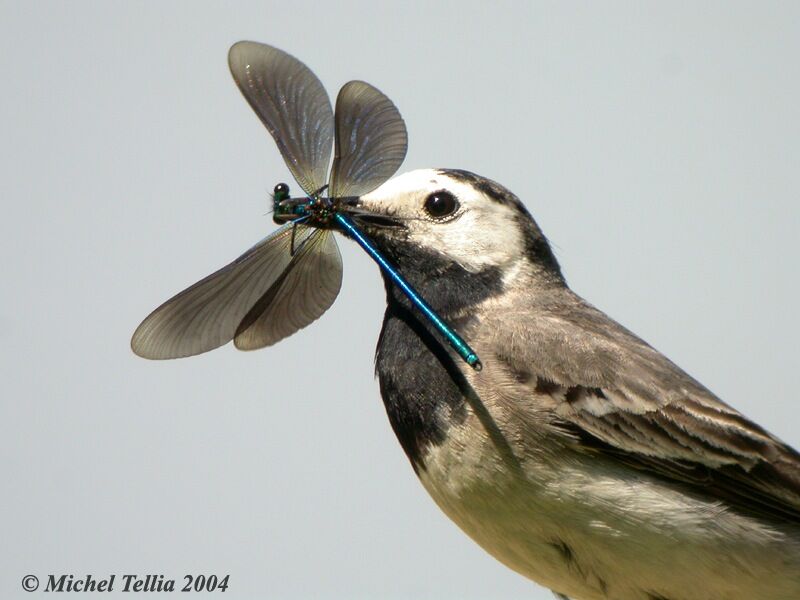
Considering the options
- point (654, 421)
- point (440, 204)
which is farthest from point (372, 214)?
point (654, 421)

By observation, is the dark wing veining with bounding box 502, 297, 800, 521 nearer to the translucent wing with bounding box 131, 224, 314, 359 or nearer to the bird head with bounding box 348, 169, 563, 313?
the bird head with bounding box 348, 169, 563, 313

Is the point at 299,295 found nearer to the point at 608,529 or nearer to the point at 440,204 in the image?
the point at 440,204

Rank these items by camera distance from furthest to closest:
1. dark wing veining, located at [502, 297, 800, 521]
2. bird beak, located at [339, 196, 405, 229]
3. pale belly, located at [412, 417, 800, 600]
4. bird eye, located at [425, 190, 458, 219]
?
bird eye, located at [425, 190, 458, 219] < bird beak, located at [339, 196, 405, 229] < dark wing veining, located at [502, 297, 800, 521] < pale belly, located at [412, 417, 800, 600]

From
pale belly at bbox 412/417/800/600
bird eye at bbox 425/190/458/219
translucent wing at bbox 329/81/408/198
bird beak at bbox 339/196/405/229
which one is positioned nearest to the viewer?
pale belly at bbox 412/417/800/600

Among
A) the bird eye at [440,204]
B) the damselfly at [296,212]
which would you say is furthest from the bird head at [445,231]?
the damselfly at [296,212]

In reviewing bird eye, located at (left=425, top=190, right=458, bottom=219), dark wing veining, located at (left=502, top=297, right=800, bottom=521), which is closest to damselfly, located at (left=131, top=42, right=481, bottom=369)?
bird eye, located at (left=425, top=190, right=458, bottom=219)

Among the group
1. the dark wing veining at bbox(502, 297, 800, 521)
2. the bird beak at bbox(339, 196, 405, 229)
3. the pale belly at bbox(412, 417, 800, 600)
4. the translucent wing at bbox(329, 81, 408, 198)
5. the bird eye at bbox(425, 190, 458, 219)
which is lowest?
the pale belly at bbox(412, 417, 800, 600)
